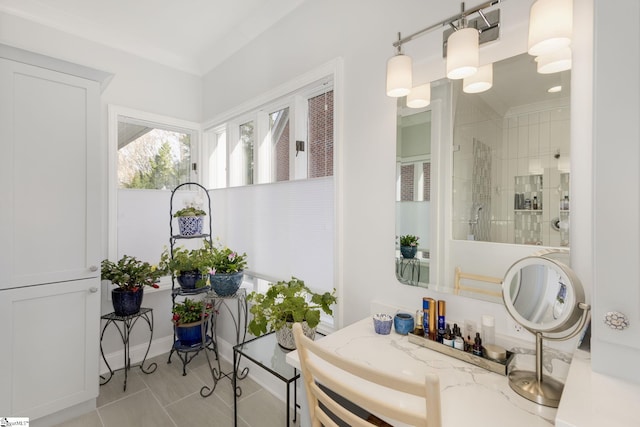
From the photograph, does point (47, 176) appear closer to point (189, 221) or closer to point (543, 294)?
point (189, 221)

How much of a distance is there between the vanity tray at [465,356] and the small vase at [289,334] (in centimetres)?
51

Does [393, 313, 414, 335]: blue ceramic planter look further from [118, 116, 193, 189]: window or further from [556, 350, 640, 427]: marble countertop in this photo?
[118, 116, 193, 189]: window

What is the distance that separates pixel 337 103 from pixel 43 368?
2314 millimetres

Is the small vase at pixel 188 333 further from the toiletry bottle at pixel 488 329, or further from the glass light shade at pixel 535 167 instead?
the glass light shade at pixel 535 167

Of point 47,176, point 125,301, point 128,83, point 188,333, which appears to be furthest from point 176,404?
point 128,83

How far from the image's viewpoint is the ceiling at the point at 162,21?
6.86 feet

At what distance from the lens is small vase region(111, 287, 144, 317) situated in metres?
2.26

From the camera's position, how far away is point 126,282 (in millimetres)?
2268

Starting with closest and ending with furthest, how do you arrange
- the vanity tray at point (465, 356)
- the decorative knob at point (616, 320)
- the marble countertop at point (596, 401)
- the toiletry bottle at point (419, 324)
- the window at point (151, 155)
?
the marble countertop at point (596, 401) → the decorative knob at point (616, 320) → the vanity tray at point (465, 356) → the toiletry bottle at point (419, 324) → the window at point (151, 155)

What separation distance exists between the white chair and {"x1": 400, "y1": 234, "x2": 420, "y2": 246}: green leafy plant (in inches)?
25.2

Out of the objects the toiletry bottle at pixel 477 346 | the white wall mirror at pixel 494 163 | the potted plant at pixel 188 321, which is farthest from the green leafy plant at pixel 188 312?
the toiletry bottle at pixel 477 346

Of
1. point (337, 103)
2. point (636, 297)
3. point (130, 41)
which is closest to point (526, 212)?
point (636, 297)

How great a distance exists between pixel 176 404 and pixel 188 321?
0.60 m

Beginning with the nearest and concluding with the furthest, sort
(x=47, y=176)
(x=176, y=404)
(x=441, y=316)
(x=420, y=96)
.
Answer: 1. (x=441, y=316)
2. (x=420, y=96)
3. (x=47, y=176)
4. (x=176, y=404)
